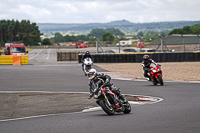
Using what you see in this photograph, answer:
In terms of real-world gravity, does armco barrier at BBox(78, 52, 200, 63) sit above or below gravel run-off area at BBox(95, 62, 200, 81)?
above

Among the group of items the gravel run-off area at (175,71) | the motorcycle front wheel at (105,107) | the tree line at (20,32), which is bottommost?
the gravel run-off area at (175,71)

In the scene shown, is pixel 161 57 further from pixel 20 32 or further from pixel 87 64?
pixel 20 32

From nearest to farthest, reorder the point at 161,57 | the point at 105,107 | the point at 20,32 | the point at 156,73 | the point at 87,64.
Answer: the point at 105,107, the point at 156,73, the point at 87,64, the point at 161,57, the point at 20,32

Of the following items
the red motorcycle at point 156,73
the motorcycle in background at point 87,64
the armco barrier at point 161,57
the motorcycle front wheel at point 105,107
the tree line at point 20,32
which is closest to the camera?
the motorcycle front wheel at point 105,107

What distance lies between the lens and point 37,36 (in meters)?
193

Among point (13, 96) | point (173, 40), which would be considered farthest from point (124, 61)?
point (173, 40)

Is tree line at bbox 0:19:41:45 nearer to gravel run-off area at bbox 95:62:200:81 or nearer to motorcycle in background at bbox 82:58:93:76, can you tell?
gravel run-off area at bbox 95:62:200:81

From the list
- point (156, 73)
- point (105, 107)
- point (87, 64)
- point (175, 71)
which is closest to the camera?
point (105, 107)

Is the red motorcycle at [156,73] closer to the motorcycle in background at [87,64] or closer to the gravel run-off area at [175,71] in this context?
the gravel run-off area at [175,71]

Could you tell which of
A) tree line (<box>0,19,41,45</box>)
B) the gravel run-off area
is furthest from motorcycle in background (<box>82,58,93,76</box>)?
tree line (<box>0,19,41,45</box>)

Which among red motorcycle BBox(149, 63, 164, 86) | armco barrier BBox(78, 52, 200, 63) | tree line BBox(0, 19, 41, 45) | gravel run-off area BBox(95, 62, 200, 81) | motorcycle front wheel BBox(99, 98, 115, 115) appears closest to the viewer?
motorcycle front wheel BBox(99, 98, 115, 115)

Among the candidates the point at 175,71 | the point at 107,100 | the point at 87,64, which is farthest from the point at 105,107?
the point at 175,71

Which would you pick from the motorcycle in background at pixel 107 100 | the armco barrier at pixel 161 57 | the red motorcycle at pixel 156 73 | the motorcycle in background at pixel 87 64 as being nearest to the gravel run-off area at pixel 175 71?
the motorcycle in background at pixel 87 64

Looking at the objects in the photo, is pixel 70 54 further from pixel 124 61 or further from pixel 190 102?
pixel 190 102
